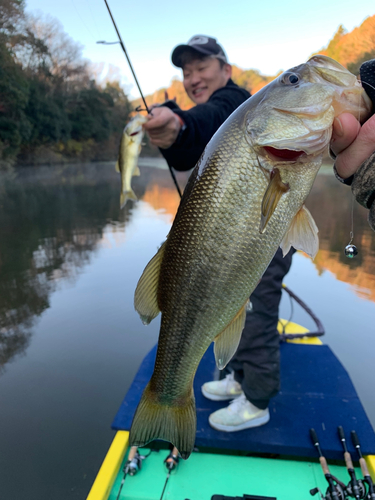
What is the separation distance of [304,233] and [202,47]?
8.16ft

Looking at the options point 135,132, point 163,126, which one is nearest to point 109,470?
point 163,126

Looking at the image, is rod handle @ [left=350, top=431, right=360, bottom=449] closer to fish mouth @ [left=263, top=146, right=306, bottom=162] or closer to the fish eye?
fish mouth @ [left=263, top=146, right=306, bottom=162]

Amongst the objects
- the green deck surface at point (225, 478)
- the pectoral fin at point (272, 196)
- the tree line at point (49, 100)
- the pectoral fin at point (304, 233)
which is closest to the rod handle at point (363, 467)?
the green deck surface at point (225, 478)

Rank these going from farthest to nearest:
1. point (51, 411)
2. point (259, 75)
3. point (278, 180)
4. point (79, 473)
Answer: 1. point (259, 75)
2. point (51, 411)
3. point (79, 473)
4. point (278, 180)

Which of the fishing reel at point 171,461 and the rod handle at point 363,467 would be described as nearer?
the rod handle at point 363,467

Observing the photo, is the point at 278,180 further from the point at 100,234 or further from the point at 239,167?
the point at 100,234

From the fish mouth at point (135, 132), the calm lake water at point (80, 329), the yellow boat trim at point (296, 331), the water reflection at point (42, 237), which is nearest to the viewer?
the calm lake water at point (80, 329)

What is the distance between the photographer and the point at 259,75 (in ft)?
183

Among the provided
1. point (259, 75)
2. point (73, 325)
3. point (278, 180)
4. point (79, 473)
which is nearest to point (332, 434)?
point (79, 473)

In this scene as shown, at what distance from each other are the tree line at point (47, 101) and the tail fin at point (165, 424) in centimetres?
2329

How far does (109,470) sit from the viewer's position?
206 centimetres

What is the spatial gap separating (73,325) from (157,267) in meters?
3.46

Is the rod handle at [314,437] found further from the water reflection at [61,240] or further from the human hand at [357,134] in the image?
the water reflection at [61,240]

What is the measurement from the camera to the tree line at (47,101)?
2125 cm
